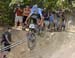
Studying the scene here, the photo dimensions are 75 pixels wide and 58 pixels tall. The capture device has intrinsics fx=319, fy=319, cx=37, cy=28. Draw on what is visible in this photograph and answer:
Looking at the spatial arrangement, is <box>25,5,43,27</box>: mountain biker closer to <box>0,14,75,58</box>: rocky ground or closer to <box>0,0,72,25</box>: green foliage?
<box>0,14,75,58</box>: rocky ground

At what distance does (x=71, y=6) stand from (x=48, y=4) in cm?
260

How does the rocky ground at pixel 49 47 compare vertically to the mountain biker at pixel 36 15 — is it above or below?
below

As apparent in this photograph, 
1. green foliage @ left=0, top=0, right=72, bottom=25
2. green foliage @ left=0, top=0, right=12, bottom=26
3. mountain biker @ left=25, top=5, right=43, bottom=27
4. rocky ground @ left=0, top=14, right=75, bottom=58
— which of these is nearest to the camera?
mountain biker @ left=25, top=5, right=43, bottom=27

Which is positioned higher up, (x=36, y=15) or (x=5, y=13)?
(x=36, y=15)

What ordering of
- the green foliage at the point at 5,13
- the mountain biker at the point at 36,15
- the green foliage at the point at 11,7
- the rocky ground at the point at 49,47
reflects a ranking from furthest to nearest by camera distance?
the green foliage at the point at 5,13 → the green foliage at the point at 11,7 → the rocky ground at the point at 49,47 → the mountain biker at the point at 36,15

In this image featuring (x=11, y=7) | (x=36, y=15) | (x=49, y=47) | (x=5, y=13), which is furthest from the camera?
(x=5, y=13)

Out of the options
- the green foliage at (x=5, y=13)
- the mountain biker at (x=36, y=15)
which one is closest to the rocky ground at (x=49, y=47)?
the green foliage at (x=5, y=13)

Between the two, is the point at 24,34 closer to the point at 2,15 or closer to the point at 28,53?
the point at 28,53

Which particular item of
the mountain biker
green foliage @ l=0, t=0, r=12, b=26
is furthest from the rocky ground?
the mountain biker

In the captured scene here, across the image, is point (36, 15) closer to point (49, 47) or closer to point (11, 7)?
point (49, 47)

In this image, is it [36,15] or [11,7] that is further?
[11,7]

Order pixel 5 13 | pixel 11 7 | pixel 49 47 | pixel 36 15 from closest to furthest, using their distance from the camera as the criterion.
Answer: pixel 36 15, pixel 49 47, pixel 11 7, pixel 5 13

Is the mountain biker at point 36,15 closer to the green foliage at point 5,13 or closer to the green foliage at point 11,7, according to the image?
the green foliage at point 11,7

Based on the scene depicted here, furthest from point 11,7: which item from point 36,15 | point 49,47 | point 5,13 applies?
point 36,15
